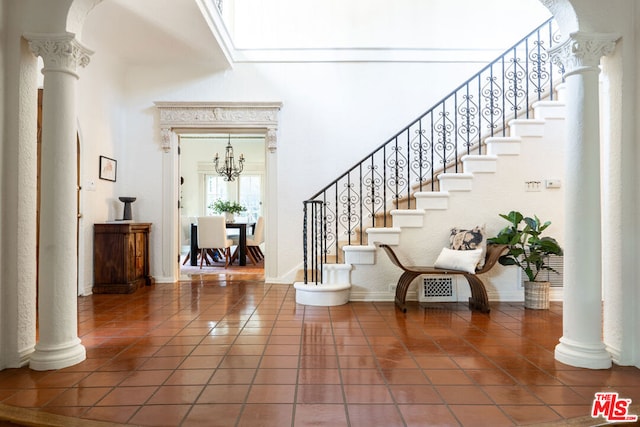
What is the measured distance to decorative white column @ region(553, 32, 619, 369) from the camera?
244 centimetres

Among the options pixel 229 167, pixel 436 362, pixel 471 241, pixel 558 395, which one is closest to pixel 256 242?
pixel 229 167

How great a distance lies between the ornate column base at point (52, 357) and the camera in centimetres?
239

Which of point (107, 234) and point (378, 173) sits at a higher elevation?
point (378, 173)

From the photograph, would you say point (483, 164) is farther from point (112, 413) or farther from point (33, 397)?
point (33, 397)

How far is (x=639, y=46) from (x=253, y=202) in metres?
8.75

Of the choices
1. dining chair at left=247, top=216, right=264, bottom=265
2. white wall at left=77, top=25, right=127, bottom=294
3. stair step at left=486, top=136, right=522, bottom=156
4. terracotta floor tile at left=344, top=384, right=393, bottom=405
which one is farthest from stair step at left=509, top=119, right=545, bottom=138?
white wall at left=77, top=25, right=127, bottom=294

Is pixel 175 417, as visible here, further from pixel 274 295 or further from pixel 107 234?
pixel 107 234

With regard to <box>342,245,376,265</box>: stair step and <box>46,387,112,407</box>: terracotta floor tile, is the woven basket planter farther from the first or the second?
<box>46,387,112,407</box>: terracotta floor tile

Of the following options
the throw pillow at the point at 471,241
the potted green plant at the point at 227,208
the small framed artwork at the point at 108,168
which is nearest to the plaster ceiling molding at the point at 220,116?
the small framed artwork at the point at 108,168

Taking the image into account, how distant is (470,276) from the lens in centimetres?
396

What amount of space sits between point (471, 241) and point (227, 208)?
5617 millimetres

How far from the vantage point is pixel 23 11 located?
2.49 metres

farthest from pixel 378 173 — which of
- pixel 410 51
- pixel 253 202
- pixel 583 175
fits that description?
pixel 253 202

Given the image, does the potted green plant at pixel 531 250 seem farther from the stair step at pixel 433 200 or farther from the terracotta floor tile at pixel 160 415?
the terracotta floor tile at pixel 160 415
